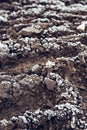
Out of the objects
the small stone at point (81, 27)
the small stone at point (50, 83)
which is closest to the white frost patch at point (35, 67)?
the small stone at point (50, 83)

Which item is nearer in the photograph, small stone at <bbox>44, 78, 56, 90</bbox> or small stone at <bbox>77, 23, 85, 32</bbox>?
small stone at <bbox>44, 78, 56, 90</bbox>

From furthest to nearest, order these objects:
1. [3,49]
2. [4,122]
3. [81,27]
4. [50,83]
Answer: [81,27] < [3,49] < [50,83] < [4,122]

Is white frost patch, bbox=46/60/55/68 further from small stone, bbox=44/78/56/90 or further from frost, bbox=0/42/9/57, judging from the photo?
frost, bbox=0/42/9/57

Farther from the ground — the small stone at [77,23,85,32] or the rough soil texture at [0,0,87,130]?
the small stone at [77,23,85,32]

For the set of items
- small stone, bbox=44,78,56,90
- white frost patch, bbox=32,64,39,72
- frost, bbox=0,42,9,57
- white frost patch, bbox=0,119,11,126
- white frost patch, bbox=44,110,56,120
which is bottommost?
white frost patch, bbox=0,119,11,126

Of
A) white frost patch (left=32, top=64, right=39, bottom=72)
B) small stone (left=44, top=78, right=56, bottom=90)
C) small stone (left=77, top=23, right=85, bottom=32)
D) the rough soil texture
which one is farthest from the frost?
small stone (left=77, top=23, right=85, bottom=32)

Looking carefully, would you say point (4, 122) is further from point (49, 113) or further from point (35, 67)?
point (35, 67)

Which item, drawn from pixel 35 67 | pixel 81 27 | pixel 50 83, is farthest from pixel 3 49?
pixel 81 27

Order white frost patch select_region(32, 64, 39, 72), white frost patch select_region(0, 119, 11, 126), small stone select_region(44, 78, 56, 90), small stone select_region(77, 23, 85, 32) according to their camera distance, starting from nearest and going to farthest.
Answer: white frost patch select_region(0, 119, 11, 126)
small stone select_region(44, 78, 56, 90)
white frost patch select_region(32, 64, 39, 72)
small stone select_region(77, 23, 85, 32)

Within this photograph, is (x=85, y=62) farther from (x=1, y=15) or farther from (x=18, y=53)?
(x=1, y=15)
